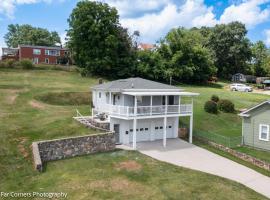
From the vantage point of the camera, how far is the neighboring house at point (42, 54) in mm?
68125

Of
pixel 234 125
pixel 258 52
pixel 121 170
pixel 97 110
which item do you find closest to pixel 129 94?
pixel 97 110

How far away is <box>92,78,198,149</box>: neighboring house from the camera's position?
84.3ft

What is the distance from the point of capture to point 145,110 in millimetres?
26297

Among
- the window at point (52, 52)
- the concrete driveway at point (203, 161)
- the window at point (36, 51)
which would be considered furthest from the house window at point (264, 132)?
the window at point (36, 51)

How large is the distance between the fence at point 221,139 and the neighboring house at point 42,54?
49095mm

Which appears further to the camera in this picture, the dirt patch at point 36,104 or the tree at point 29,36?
the tree at point 29,36

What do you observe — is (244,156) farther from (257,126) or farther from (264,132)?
(257,126)

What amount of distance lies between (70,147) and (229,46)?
6623cm

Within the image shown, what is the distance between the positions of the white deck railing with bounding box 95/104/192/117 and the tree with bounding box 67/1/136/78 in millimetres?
26702

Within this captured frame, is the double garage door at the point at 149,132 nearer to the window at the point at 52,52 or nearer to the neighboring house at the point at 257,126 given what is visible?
the neighboring house at the point at 257,126

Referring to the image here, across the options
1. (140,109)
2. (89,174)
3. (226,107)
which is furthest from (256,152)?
(89,174)

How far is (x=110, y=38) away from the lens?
2112 inches

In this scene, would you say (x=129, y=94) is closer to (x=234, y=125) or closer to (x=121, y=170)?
(x=121, y=170)

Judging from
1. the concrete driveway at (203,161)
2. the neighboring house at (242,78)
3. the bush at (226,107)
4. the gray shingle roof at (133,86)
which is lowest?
the concrete driveway at (203,161)
